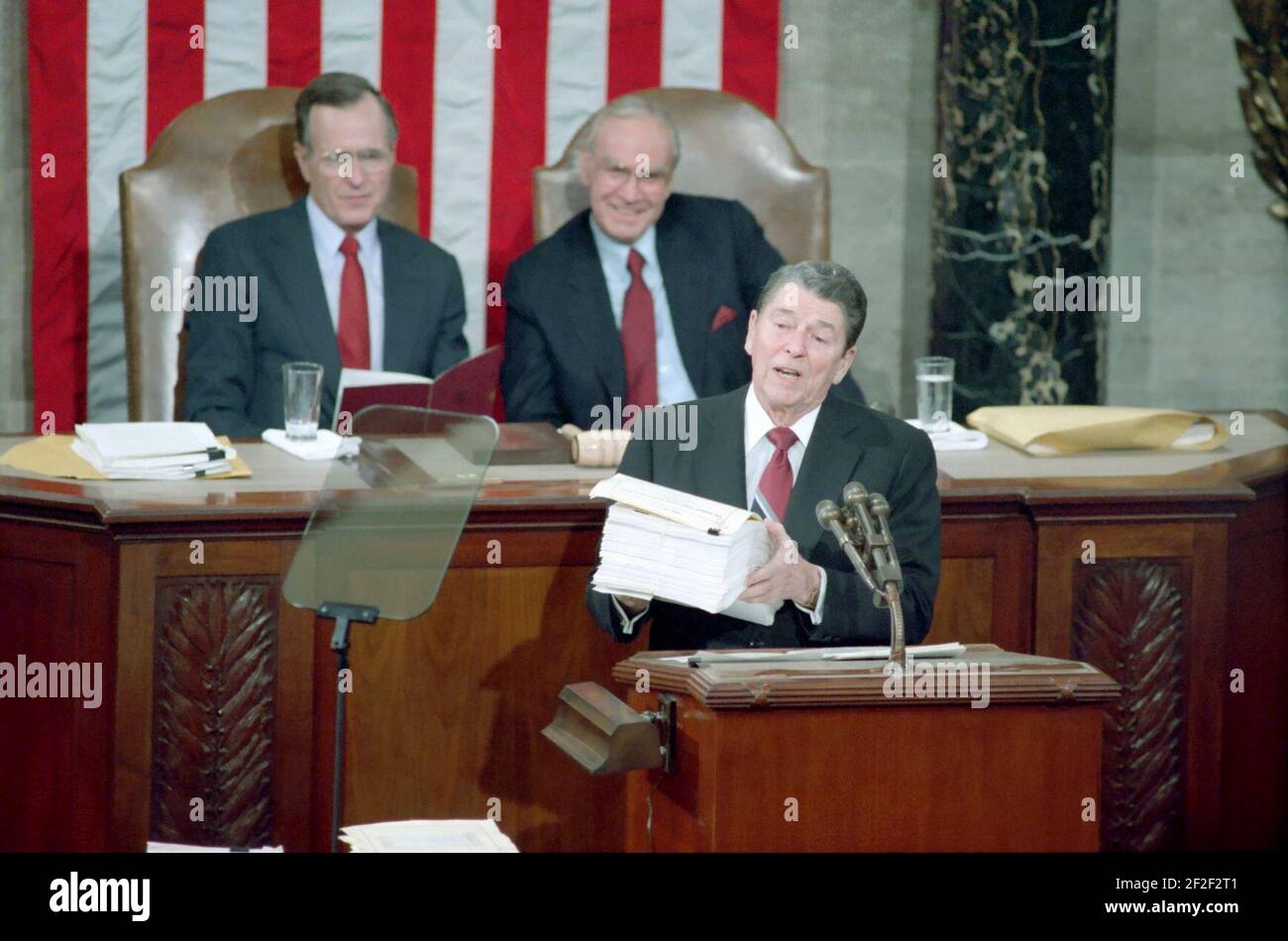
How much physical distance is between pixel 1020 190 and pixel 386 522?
313cm

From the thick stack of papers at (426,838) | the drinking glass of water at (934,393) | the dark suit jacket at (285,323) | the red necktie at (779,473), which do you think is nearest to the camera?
the thick stack of papers at (426,838)

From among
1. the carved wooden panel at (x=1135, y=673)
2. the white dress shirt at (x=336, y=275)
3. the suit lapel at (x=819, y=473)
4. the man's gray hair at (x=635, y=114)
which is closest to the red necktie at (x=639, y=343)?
the man's gray hair at (x=635, y=114)

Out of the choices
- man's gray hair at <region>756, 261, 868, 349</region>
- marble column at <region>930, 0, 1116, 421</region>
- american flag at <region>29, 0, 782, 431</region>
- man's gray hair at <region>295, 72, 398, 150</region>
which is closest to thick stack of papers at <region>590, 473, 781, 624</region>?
man's gray hair at <region>756, 261, 868, 349</region>

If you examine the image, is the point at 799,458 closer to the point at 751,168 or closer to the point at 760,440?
the point at 760,440

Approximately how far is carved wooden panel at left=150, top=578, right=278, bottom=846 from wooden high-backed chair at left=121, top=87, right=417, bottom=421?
154 centimetres

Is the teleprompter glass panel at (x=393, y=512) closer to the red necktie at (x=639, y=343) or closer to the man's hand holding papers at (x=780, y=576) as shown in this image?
the man's hand holding papers at (x=780, y=576)

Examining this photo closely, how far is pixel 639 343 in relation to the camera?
15.9ft

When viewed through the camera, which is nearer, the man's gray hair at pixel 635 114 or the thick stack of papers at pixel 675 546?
the thick stack of papers at pixel 675 546

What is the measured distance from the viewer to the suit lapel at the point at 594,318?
4.75m

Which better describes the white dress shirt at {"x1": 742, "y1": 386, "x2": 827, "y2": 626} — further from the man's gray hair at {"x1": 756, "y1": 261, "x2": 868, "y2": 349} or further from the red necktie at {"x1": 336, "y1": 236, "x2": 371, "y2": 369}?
the red necktie at {"x1": 336, "y1": 236, "x2": 371, "y2": 369}

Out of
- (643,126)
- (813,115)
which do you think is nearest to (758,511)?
(643,126)

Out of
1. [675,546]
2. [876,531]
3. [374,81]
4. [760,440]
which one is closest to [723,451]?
[760,440]

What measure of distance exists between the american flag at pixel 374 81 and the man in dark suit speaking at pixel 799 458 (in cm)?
253
